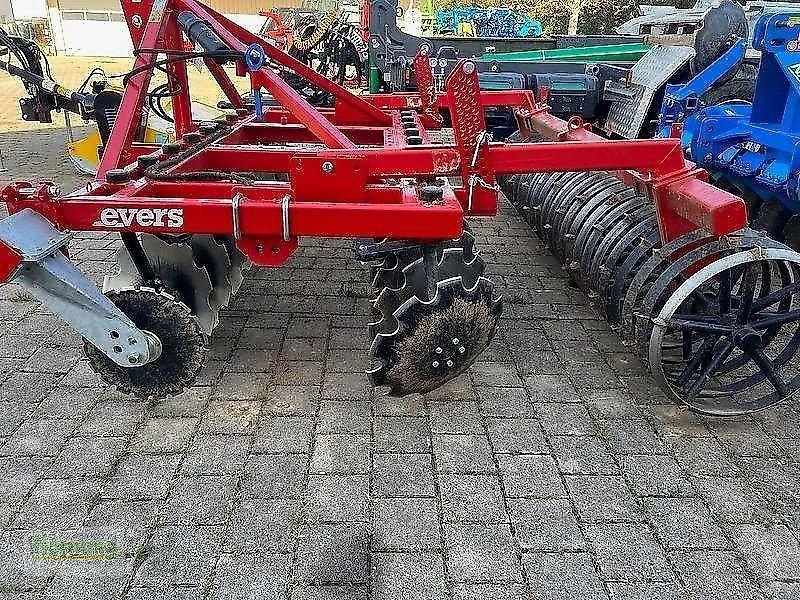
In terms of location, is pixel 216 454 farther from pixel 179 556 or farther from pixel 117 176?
pixel 117 176

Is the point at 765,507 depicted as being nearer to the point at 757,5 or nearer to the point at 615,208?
the point at 615,208

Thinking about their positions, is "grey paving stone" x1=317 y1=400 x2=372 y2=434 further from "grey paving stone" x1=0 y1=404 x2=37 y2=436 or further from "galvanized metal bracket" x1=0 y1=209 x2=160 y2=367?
"grey paving stone" x1=0 y1=404 x2=37 y2=436

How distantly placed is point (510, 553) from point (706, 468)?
104 cm

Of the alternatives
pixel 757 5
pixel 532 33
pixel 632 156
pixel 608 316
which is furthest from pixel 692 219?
pixel 532 33

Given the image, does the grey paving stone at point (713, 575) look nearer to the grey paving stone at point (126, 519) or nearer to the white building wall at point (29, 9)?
the grey paving stone at point (126, 519)

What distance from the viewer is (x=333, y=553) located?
2.39 m

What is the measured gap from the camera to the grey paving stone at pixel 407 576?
224cm

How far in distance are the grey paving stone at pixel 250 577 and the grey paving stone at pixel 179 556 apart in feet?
0.18

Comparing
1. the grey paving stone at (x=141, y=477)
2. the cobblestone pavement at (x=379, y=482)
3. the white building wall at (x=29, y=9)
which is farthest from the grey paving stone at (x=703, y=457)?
the white building wall at (x=29, y=9)

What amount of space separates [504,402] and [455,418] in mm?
294

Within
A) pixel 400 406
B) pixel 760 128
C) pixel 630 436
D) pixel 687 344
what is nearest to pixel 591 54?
pixel 760 128

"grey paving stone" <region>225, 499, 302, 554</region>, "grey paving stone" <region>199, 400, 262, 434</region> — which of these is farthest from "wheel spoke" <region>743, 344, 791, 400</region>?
"grey paving stone" <region>199, 400, 262, 434</region>

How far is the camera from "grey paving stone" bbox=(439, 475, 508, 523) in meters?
2.57

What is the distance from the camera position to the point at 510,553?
241cm
